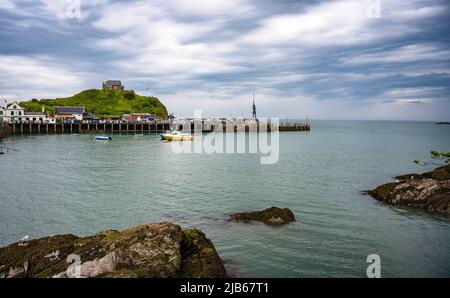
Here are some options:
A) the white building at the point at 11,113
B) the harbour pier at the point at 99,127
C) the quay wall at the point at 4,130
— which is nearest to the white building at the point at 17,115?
the white building at the point at 11,113

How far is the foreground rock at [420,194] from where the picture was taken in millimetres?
28516

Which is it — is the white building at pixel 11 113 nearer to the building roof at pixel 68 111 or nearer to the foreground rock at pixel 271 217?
the building roof at pixel 68 111

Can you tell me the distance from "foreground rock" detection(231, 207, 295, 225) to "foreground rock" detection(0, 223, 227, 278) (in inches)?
360

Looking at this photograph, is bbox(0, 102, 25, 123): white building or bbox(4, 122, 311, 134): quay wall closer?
bbox(4, 122, 311, 134): quay wall

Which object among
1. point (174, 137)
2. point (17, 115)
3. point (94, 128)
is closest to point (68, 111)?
point (17, 115)

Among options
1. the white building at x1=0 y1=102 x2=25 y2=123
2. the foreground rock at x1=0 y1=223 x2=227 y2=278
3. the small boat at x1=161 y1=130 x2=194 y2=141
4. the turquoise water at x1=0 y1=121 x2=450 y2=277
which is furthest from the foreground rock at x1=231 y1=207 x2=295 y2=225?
the white building at x1=0 y1=102 x2=25 y2=123

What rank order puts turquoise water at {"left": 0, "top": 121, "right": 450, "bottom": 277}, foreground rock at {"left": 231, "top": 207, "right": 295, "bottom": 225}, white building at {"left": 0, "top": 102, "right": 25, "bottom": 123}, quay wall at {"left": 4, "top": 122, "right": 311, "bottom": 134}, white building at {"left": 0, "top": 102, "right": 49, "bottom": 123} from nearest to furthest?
turquoise water at {"left": 0, "top": 121, "right": 450, "bottom": 277} < foreground rock at {"left": 231, "top": 207, "right": 295, "bottom": 225} < quay wall at {"left": 4, "top": 122, "right": 311, "bottom": 134} < white building at {"left": 0, "top": 102, "right": 25, "bottom": 123} < white building at {"left": 0, "top": 102, "right": 49, "bottom": 123}

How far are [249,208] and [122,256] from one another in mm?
16617

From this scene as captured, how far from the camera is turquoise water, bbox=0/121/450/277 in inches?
781

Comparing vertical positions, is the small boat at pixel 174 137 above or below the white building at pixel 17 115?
below

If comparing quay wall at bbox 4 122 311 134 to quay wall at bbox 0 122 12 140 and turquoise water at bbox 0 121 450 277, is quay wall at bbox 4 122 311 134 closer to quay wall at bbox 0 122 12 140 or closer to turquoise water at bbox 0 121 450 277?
quay wall at bbox 0 122 12 140

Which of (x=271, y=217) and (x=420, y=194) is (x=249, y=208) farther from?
(x=420, y=194)

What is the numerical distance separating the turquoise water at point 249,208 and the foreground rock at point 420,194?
Answer: 134 centimetres
